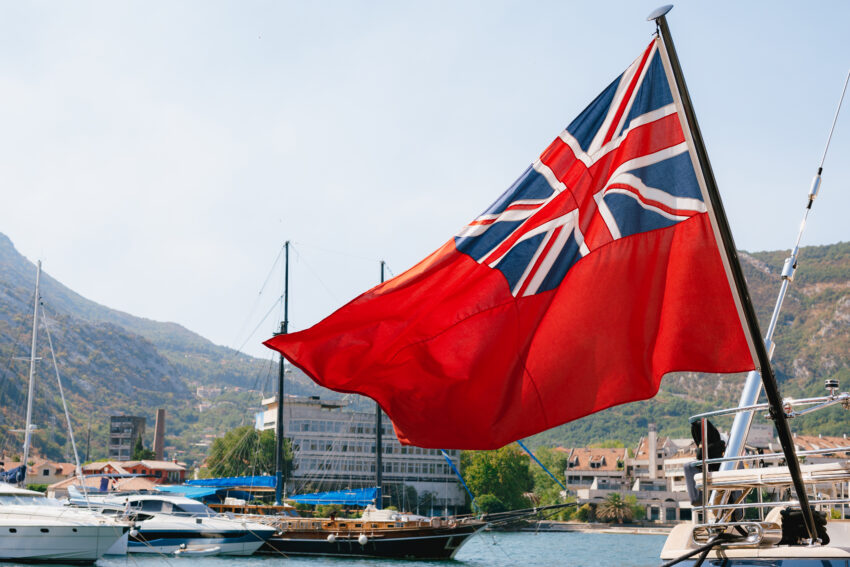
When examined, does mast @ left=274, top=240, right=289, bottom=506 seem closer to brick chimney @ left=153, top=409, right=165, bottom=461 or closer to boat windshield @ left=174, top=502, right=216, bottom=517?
boat windshield @ left=174, top=502, right=216, bottom=517

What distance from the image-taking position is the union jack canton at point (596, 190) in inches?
280

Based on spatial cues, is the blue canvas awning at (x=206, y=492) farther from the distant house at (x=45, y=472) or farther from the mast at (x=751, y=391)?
the distant house at (x=45, y=472)

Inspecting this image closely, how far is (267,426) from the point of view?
142 metres

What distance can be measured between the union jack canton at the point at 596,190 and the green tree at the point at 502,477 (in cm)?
12711

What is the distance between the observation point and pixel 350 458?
127875 millimetres

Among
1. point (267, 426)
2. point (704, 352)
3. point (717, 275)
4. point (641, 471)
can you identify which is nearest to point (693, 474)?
point (704, 352)

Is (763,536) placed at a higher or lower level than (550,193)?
lower

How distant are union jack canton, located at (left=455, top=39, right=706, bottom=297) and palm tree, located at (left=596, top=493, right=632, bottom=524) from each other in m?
131

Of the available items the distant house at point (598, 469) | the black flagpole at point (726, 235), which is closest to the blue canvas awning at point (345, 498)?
the black flagpole at point (726, 235)

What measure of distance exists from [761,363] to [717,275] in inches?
38.6

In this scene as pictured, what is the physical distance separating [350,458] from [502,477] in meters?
22.7

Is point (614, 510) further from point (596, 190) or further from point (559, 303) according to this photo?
point (596, 190)

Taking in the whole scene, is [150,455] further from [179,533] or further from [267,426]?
[179,533]

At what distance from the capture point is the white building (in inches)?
4961
